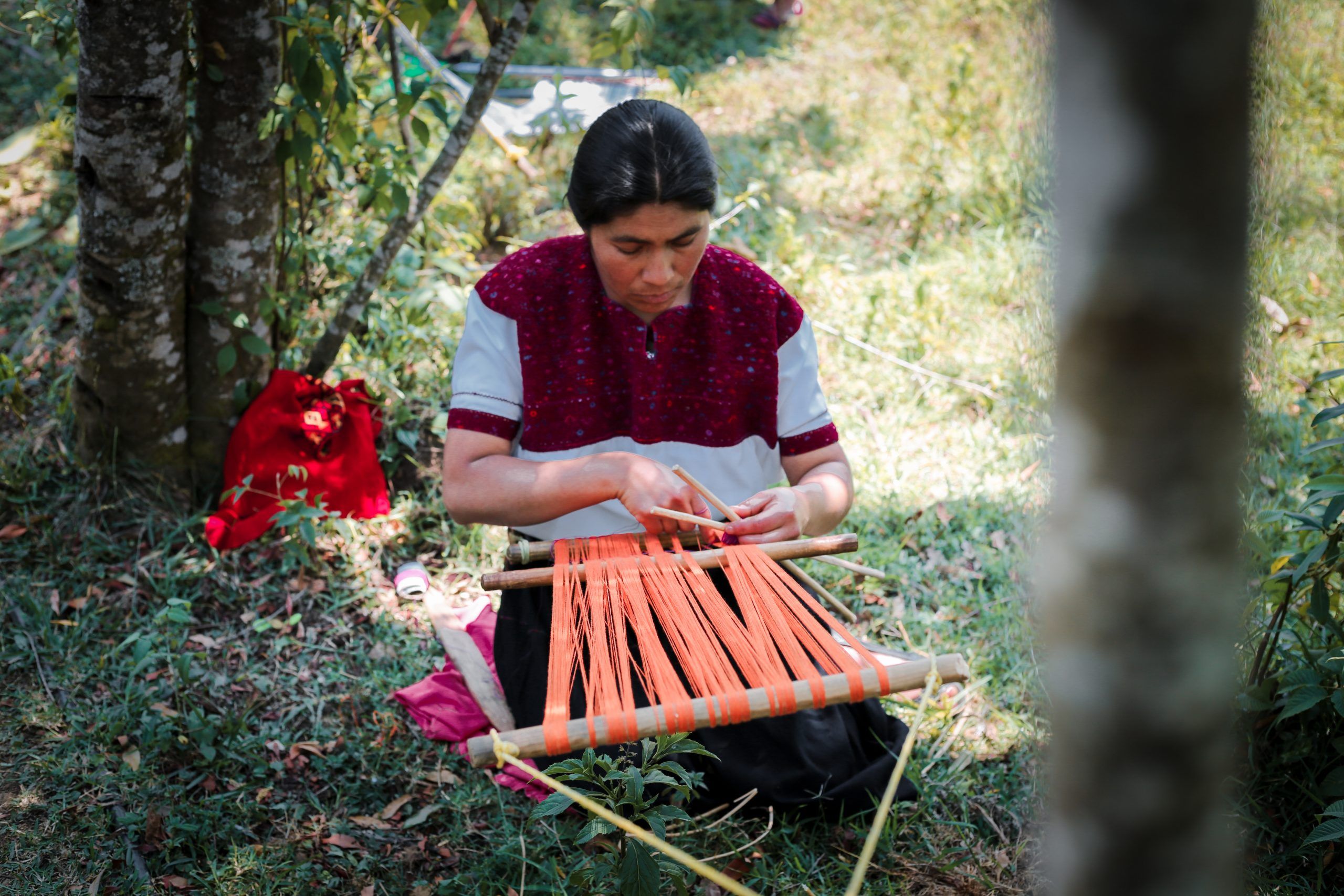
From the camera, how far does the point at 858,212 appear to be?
195 inches

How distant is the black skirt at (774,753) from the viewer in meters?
1.99

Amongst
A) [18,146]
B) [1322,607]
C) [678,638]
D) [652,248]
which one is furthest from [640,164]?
[18,146]

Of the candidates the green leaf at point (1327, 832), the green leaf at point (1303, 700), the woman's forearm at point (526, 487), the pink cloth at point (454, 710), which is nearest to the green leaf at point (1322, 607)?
the green leaf at point (1303, 700)

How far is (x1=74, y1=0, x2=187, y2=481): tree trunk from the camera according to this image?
2.38 m

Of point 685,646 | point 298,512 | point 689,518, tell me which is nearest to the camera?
point 685,646

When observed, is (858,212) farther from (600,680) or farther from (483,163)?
(600,680)

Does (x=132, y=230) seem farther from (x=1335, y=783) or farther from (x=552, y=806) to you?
(x=1335, y=783)

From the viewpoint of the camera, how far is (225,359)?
2.81 m

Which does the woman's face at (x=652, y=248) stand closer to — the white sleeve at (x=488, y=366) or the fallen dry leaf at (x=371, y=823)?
the white sleeve at (x=488, y=366)

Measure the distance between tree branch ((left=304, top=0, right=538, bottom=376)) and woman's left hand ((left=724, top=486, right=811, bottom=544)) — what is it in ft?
4.92

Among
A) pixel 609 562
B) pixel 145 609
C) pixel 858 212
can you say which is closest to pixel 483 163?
pixel 858 212

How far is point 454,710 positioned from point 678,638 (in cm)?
104

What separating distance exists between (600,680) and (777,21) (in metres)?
7.01

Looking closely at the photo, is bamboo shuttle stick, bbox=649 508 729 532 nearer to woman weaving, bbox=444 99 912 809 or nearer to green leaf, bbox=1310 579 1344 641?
woman weaving, bbox=444 99 912 809
